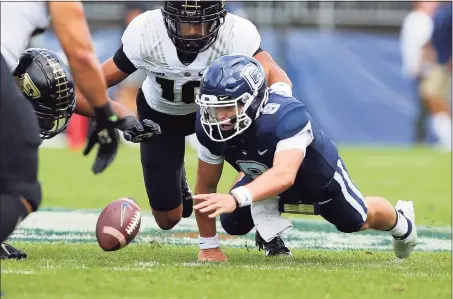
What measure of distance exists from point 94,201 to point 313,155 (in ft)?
13.0

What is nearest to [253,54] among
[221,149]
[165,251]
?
[221,149]

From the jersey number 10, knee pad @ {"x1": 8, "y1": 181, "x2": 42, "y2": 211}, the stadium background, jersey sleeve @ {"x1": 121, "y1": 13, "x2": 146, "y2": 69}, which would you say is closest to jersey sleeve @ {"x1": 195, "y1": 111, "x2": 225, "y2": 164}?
the jersey number 10

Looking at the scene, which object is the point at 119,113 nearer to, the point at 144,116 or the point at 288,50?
the point at 144,116

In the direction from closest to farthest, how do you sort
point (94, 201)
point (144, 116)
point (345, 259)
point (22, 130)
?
point (22, 130) → point (345, 259) → point (144, 116) → point (94, 201)

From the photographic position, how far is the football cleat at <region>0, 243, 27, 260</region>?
481 cm

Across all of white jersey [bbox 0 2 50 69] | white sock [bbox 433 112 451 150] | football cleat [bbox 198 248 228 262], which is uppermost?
white jersey [bbox 0 2 50 69]

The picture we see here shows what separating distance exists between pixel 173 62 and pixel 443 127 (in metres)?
10.8

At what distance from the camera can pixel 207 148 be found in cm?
500

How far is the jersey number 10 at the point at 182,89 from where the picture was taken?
5559 mm

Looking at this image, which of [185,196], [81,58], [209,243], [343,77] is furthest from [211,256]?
[343,77]

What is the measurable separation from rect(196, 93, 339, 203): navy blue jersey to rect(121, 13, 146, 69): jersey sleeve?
0.72 m

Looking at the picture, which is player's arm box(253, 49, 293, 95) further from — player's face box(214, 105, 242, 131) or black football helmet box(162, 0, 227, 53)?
player's face box(214, 105, 242, 131)

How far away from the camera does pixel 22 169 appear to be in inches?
156

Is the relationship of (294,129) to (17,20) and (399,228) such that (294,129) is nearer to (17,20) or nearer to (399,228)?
(399,228)
